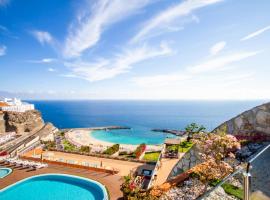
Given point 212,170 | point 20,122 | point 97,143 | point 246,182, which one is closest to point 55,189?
point 212,170

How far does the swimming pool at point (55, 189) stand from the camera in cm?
1866

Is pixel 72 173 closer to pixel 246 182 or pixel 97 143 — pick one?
pixel 246 182

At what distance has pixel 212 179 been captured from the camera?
7.97 metres

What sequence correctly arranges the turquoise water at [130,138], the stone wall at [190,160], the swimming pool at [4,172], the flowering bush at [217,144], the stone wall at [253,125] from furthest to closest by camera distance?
the turquoise water at [130,138], the swimming pool at [4,172], the stone wall at [190,160], the stone wall at [253,125], the flowering bush at [217,144]

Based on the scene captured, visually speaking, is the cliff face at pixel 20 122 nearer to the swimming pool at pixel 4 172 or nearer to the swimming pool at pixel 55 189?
the swimming pool at pixel 4 172

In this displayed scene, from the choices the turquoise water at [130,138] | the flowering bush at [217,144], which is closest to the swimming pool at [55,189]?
the flowering bush at [217,144]

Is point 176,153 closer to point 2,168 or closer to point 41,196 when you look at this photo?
point 41,196

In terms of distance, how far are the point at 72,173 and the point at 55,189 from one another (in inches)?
135

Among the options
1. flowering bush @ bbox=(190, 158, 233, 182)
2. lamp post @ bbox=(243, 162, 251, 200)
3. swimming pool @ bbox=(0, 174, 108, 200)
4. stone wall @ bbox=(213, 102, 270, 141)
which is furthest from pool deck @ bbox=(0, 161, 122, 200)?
lamp post @ bbox=(243, 162, 251, 200)

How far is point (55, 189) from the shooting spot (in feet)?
65.8

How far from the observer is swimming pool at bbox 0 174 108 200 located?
18656mm

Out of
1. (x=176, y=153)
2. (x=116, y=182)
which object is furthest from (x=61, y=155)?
(x=176, y=153)

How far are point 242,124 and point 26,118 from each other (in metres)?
61.5

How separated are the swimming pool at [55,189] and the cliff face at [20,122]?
41.9 metres
